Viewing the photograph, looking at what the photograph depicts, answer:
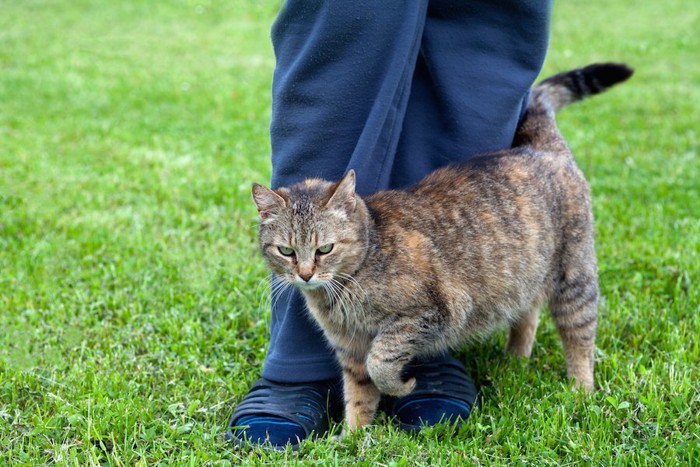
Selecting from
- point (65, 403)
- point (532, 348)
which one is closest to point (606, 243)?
point (532, 348)

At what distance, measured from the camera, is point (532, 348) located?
11.3 ft

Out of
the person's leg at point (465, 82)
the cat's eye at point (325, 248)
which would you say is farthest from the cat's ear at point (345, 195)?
the person's leg at point (465, 82)

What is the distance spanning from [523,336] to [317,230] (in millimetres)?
1161

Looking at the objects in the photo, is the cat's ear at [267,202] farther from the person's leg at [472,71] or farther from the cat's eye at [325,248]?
the person's leg at [472,71]

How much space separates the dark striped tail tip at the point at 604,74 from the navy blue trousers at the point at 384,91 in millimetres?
443

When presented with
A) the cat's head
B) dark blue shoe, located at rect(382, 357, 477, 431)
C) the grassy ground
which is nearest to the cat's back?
the cat's head

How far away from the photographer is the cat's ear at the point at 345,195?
8.75 feet

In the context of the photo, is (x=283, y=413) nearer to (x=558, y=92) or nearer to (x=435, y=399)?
(x=435, y=399)

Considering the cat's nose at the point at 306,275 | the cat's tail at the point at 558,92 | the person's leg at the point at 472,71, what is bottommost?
the cat's nose at the point at 306,275

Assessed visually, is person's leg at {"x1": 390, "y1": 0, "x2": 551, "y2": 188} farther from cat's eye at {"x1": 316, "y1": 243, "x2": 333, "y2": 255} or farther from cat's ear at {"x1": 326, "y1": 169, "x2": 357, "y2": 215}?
cat's eye at {"x1": 316, "y1": 243, "x2": 333, "y2": 255}

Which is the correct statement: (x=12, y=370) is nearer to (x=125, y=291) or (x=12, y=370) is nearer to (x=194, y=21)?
Answer: (x=125, y=291)

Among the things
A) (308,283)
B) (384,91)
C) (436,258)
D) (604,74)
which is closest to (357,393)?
(308,283)

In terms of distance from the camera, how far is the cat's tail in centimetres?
332

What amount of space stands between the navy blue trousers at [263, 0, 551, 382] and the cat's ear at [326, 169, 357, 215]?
0.71 feet
